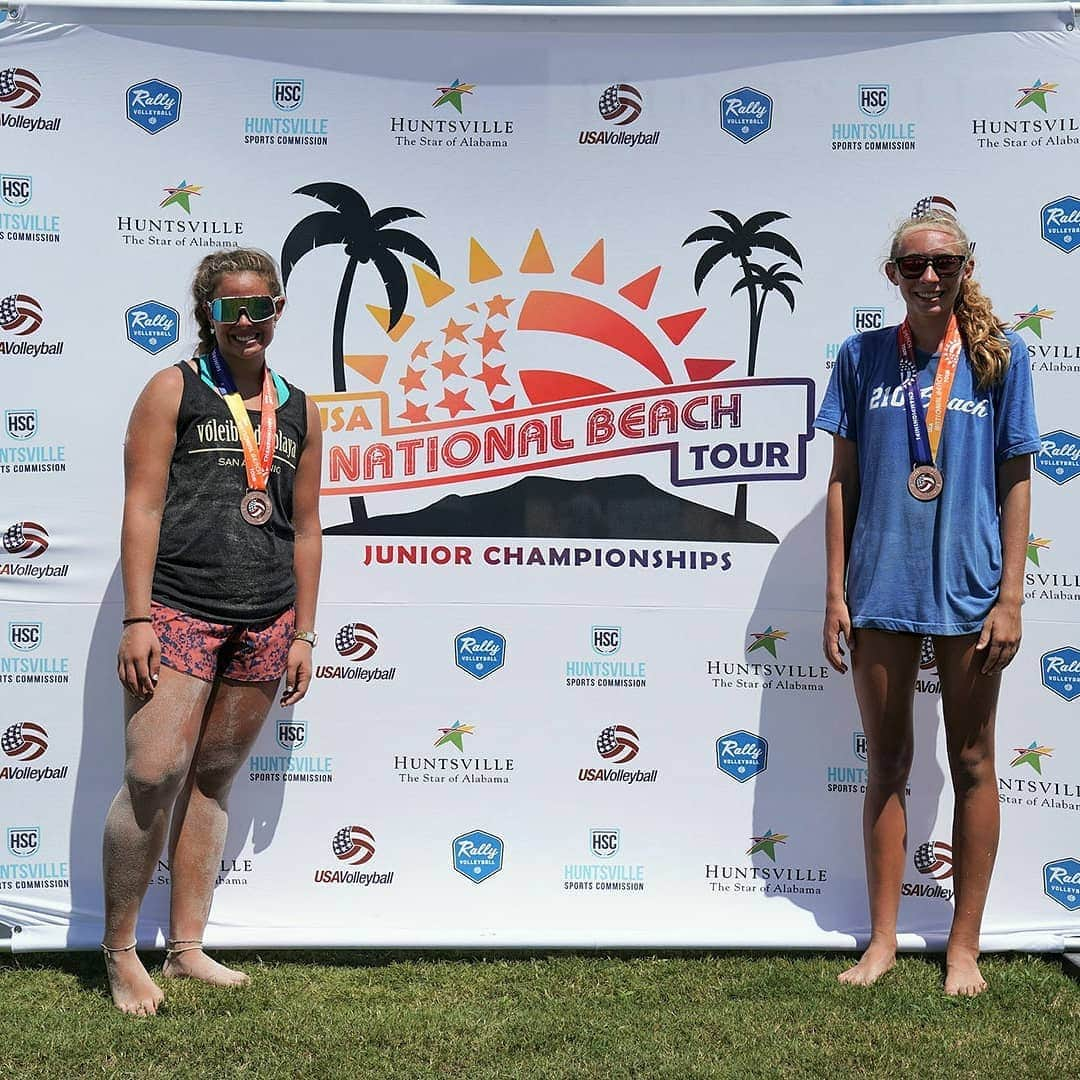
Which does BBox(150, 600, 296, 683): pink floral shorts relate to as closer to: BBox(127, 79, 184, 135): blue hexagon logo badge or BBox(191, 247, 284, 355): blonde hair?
BBox(191, 247, 284, 355): blonde hair

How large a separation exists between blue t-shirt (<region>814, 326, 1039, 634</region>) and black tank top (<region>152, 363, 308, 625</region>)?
165 cm

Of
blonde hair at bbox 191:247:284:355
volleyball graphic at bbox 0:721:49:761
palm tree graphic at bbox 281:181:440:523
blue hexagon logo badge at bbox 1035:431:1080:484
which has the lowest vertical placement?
volleyball graphic at bbox 0:721:49:761

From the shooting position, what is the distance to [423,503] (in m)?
3.48

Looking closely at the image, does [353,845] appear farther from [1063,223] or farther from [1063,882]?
[1063,223]

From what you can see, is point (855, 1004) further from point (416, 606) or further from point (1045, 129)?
point (1045, 129)

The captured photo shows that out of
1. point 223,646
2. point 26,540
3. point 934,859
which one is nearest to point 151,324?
point 26,540

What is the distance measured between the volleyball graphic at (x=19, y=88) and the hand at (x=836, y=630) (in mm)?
2726

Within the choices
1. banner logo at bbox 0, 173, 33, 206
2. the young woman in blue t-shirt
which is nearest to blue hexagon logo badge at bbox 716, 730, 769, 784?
the young woman in blue t-shirt

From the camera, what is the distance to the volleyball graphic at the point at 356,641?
350cm

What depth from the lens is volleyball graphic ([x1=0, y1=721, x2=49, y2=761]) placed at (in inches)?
137

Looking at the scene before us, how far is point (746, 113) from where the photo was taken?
3412mm

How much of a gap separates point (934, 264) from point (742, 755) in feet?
5.08

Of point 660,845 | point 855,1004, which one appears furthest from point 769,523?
point 855,1004

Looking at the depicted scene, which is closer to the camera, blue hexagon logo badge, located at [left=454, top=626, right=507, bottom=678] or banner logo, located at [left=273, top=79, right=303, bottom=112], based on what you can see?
banner logo, located at [left=273, top=79, right=303, bottom=112]
